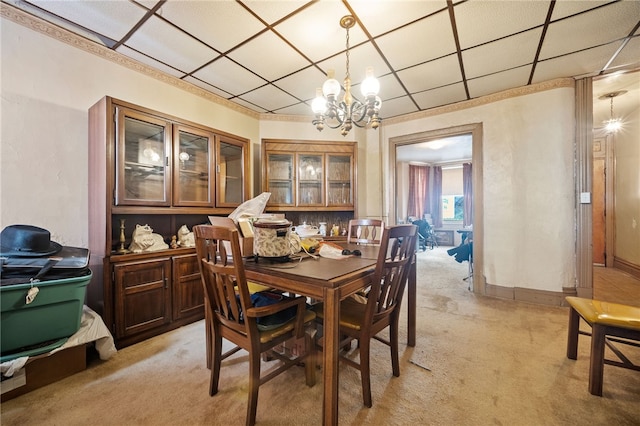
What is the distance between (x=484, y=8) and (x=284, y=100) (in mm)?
2238

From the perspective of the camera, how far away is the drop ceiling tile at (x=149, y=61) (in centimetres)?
228

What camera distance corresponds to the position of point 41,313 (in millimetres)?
1527

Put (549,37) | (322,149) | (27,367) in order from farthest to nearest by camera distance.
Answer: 1. (322,149)
2. (549,37)
3. (27,367)

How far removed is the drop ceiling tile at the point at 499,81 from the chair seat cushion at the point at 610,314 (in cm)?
232

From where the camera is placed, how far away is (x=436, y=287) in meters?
3.71

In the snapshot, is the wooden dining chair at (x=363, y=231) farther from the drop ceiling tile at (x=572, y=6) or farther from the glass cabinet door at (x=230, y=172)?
the drop ceiling tile at (x=572, y=6)

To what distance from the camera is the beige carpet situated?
1.35 metres

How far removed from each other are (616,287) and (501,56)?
11.6 ft

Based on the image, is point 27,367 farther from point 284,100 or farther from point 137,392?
point 284,100

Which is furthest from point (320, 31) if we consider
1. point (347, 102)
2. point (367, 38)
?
point (347, 102)

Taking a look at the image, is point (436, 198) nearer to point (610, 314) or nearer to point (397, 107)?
point (397, 107)

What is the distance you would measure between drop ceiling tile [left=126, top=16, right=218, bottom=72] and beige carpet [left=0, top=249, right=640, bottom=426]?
2.56m

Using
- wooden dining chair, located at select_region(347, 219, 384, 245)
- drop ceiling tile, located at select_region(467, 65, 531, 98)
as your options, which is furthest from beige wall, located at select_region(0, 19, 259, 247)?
drop ceiling tile, located at select_region(467, 65, 531, 98)

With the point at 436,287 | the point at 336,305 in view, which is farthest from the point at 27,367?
the point at 436,287
